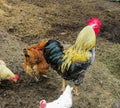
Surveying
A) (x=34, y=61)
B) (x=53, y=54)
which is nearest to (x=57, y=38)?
(x=34, y=61)

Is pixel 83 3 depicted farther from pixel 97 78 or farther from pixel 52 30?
pixel 97 78

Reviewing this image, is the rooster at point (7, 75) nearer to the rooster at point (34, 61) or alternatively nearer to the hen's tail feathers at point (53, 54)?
the rooster at point (34, 61)

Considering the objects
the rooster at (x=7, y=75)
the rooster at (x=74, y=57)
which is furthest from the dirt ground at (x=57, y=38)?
the rooster at (x=74, y=57)

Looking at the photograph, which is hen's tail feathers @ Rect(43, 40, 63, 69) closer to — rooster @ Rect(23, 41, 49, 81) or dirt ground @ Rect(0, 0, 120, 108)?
rooster @ Rect(23, 41, 49, 81)

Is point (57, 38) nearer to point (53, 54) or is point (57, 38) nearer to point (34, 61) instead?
point (34, 61)

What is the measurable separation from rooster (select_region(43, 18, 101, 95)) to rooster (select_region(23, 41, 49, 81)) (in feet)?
0.90

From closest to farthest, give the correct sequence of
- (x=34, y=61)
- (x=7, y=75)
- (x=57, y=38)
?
1. (x=7, y=75)
2. (x=34, y=61)
3. (x=57, y=38)

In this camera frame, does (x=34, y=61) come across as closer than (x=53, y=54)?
No

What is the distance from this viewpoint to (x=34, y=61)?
6.43 m

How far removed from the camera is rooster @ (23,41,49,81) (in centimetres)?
641

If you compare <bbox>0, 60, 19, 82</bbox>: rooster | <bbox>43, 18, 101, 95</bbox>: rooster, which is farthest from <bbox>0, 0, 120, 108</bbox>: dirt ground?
<bbox>43, 18, 101, 95</bbox>: rooster

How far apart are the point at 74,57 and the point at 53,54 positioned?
352 mm

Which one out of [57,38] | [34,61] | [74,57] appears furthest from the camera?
[57,38]

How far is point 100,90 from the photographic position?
6730 mm
